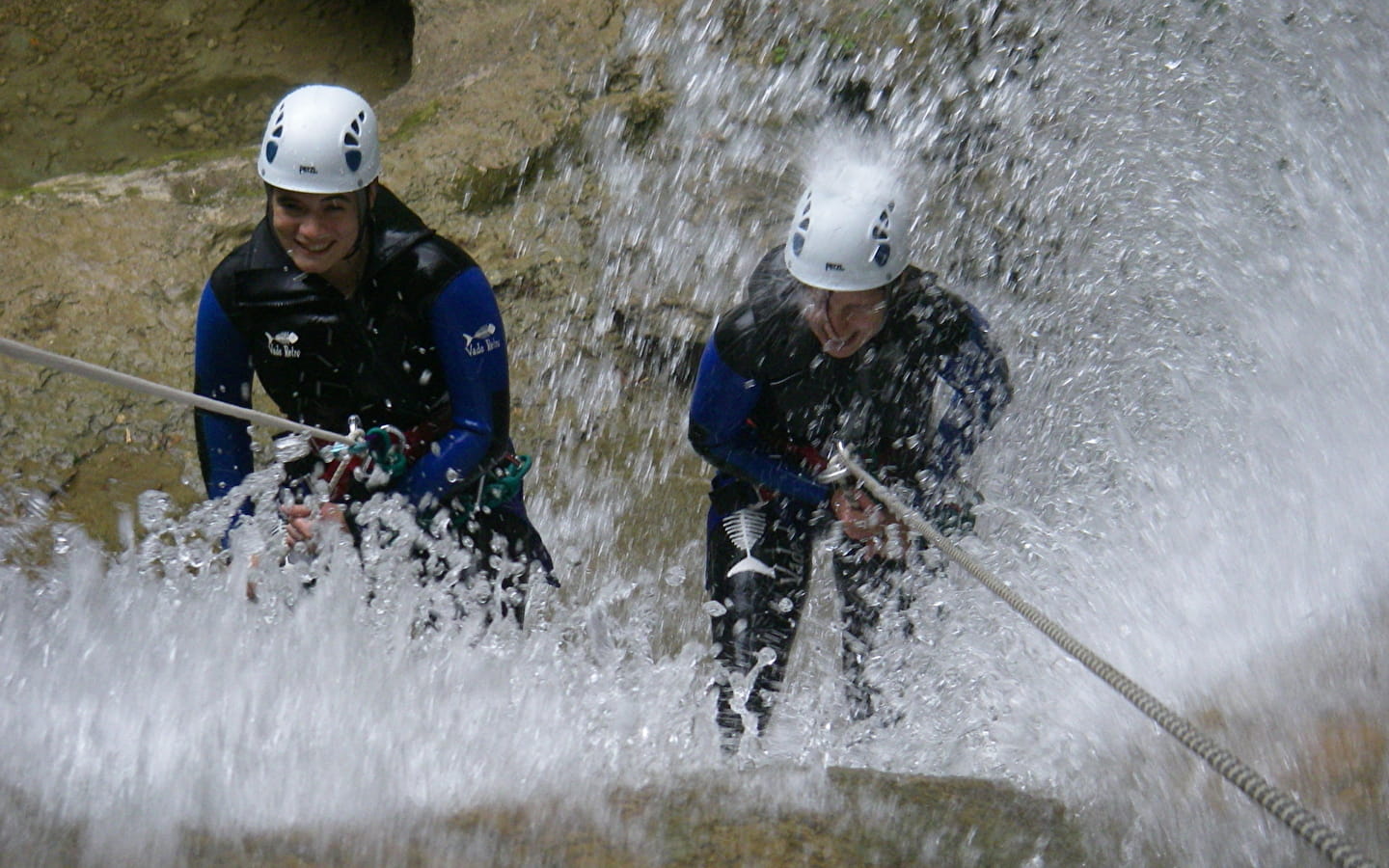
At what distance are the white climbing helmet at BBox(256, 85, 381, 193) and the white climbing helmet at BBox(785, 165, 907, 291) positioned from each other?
1.02m

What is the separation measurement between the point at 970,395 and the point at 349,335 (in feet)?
5.06

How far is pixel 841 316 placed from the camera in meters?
2.85

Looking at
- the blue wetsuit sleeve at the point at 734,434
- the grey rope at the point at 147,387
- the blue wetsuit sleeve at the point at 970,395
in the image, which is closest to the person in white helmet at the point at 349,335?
the grey rope at the point at 147,387

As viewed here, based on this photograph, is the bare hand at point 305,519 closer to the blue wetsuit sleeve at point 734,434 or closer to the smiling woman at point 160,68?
the blue wetsuit sleeve at point 734,434

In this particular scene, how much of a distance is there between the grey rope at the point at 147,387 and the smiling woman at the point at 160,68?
4.40m

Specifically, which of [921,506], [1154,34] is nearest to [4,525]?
[921,506]

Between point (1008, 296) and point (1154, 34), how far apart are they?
70.5 inches

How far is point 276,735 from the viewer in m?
2.12

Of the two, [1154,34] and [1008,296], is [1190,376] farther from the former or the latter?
[1154,34]

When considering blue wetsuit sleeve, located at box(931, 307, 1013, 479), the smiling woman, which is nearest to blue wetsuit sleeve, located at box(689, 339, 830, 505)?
blue wetsuit sleeve, located at box(931, 307, 1013, 479)

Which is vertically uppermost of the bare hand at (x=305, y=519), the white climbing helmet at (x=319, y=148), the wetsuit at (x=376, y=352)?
the white climbing helmet at (x=319, y=148)

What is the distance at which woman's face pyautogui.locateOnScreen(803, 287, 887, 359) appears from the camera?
9.28 feet

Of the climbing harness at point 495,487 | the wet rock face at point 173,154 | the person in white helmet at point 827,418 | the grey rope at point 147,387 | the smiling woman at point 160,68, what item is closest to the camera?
the grey rope at point 147,387

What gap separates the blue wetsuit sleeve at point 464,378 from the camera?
2.66 m
